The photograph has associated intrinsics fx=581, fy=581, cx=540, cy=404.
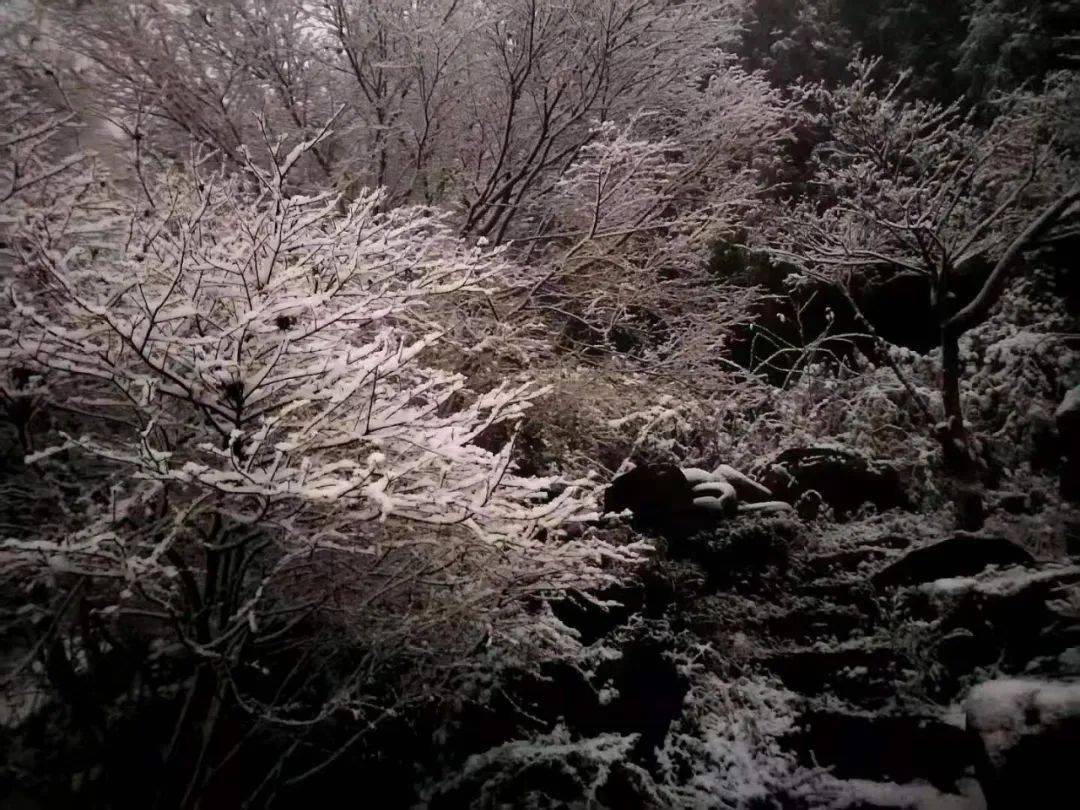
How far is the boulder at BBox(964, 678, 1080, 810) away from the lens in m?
3.25

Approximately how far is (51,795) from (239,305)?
3.03 m

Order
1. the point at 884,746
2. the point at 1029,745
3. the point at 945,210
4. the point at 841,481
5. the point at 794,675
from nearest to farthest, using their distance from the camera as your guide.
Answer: the point at 1029,745, the point at 884,746, the point at 794,675, the point at 945,210, the point at 841,481

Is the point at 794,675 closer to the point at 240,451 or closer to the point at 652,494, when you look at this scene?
the point at 652,494

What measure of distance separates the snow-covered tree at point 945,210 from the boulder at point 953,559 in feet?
3.64

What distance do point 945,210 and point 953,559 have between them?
3.91 metres

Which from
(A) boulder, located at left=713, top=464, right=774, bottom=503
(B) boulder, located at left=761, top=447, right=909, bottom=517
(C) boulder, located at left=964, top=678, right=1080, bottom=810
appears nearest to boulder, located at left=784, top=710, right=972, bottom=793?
(C) boulder, located at left=964, top=678, right=1080, bottom=810

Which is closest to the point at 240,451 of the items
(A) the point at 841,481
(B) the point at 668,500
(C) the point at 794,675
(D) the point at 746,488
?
(C) the point at 794,675

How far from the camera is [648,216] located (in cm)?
515

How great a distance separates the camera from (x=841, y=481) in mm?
8102

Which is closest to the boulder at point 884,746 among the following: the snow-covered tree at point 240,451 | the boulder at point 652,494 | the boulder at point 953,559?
the boulder at point 953,559

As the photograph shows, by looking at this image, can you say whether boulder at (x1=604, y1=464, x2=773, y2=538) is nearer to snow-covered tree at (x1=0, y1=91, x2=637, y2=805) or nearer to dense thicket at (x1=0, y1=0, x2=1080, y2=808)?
dense thicket at (x1=0, y1=0, x2=1080, y2=808)

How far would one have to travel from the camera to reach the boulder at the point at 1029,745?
3.25m

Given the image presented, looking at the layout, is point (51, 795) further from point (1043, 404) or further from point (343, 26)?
point (1043, 404)

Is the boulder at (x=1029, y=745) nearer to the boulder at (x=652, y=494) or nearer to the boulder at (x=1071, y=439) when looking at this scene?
the boulder at (x=652, y=494)
